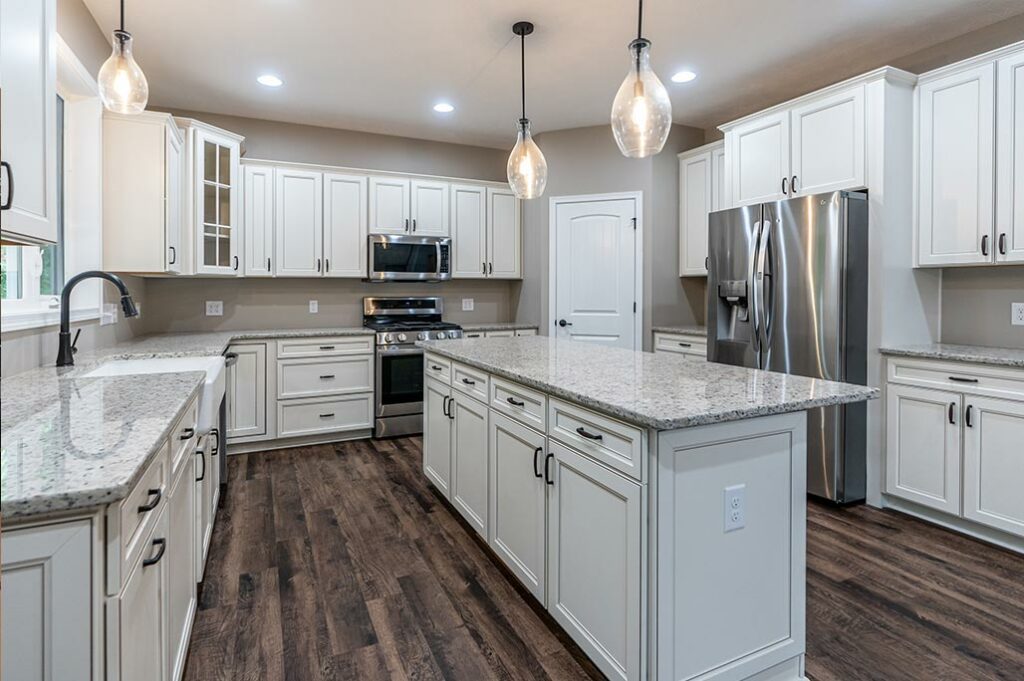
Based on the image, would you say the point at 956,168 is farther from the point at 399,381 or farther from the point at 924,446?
the point at 399,381

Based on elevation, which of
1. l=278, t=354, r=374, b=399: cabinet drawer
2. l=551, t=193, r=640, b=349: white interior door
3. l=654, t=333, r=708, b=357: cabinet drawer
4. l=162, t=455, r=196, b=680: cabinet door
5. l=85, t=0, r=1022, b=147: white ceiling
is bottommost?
l=162, t=455, r=196, b=680: cabinet door

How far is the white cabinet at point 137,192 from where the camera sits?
9.86ft

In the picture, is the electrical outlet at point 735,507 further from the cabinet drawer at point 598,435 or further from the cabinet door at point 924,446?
the cabinet door at point 924,446

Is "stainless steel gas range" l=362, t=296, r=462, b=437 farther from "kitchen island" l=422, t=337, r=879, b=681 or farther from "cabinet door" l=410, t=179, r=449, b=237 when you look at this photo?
"kitchen island" l=422, t=337, r=879, b=681

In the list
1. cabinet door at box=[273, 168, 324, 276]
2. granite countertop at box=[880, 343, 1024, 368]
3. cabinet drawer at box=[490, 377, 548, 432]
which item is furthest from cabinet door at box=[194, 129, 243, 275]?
granite countertop at box=[880, 343, 1024, 368]

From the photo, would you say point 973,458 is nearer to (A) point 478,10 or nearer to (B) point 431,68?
(A) point 478,10

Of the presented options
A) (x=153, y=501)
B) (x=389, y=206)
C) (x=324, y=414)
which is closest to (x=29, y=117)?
(x=153, y=501)

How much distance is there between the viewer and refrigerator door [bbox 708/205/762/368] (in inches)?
137

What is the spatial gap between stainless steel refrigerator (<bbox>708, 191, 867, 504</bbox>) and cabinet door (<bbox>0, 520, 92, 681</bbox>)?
3272 mm

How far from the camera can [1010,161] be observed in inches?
108

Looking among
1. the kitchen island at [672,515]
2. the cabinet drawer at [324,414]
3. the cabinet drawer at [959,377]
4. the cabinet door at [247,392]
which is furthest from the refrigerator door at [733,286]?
the cabinet door at [247,392]

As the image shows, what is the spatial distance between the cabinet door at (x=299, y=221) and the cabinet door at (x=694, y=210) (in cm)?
307

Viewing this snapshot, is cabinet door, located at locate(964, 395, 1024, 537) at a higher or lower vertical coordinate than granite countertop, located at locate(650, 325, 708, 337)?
lower

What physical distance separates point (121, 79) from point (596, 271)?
3721 mm
